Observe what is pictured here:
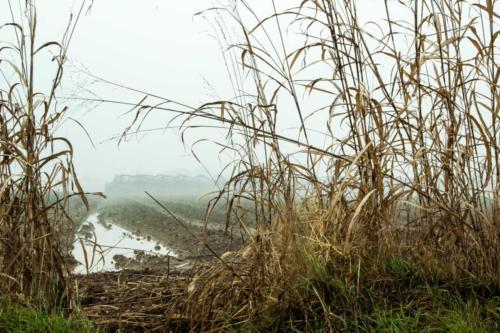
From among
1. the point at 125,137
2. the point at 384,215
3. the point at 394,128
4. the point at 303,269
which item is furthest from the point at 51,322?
the point at 394,128

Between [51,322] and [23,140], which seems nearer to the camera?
[51,322]

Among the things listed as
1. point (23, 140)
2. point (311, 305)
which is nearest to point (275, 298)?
point (311, 305)

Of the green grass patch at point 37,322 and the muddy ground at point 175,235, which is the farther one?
the muddy ground at point 175,235

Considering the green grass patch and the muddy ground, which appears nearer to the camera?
the green grass patch

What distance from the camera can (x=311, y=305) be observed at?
2.12m

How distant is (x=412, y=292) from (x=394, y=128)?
723 mm

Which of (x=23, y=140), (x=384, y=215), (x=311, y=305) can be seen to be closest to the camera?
(x=311, y=305)

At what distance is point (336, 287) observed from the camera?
7.00 ft

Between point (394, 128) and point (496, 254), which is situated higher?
point (394, 128)

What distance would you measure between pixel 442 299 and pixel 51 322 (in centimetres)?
156

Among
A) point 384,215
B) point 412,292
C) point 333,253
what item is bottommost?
point 412,292

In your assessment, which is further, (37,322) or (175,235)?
(175,235)

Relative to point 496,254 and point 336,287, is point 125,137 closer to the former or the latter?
point 336,287

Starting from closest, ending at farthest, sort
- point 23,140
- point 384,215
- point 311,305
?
point 311,305
point 384,215
point 23,140
